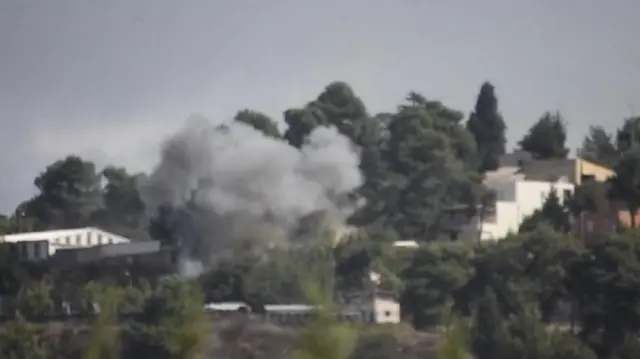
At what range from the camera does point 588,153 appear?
4412 centimetres

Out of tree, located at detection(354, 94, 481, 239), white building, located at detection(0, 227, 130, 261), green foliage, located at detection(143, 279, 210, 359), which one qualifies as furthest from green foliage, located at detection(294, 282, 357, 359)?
tree, located at detection(354, 94, 481, 239)

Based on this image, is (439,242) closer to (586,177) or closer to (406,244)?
(406,244)

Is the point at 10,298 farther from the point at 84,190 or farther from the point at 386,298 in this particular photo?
the point at 84,190

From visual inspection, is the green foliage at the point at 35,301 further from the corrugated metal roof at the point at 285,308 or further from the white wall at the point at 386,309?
the white wall at the point at 386,309

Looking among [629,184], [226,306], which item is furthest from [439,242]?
[226,306]

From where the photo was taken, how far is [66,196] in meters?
38.5

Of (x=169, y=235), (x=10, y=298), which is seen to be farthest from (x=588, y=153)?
(x=10, y=298)

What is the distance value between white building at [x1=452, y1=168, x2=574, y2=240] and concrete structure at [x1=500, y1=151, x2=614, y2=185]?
24 cm

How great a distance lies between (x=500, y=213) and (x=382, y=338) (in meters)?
16.8

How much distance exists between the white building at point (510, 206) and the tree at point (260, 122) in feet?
16.7

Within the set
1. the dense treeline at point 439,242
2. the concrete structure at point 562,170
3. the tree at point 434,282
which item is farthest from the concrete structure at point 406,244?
the concrete structure at point 562,170

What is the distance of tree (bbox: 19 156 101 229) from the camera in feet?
124

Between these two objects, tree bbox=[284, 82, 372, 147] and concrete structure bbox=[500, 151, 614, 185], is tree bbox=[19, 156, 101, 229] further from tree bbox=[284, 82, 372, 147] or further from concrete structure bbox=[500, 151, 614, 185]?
concrete structure bbox=[500, 151, 614, 185]

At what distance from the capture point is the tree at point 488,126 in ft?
130
